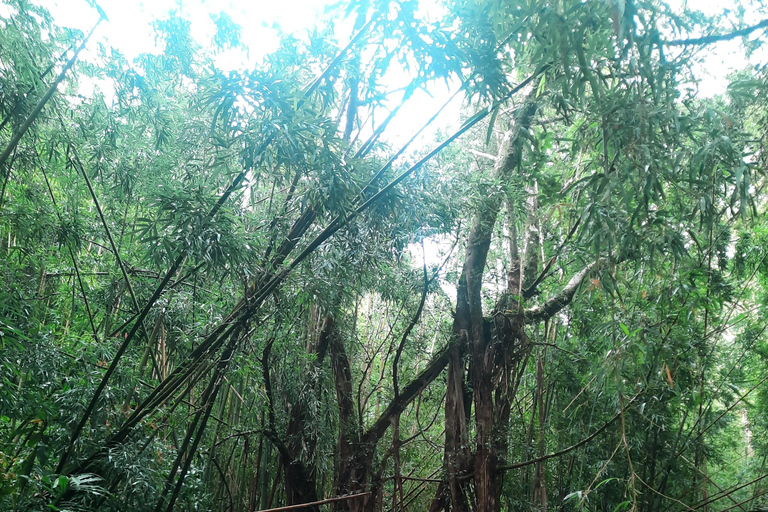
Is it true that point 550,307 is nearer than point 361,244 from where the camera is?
No

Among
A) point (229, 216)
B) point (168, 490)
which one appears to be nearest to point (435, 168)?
point (229, 216)

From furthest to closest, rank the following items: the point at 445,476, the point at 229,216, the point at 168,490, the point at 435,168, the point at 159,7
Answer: the point at 445,476 → the point at 435,168 → the point at 159,7 → the point at 168,490 → the point at 229,216

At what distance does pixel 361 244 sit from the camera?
2.66 metres

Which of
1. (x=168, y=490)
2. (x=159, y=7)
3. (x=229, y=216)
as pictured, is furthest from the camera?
(x=159, y=7)

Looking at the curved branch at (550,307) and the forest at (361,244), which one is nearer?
the forest at (361,244)

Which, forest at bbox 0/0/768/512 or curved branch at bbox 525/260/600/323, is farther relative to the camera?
curved branch at bbox 525/260/600/323

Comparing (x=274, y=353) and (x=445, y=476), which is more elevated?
(x=274, y=353)

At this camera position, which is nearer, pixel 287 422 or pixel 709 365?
pixel 709 365

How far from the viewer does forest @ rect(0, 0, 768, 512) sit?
1850 mm

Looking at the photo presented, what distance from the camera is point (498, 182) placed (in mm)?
3238

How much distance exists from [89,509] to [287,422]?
1737 millimetres

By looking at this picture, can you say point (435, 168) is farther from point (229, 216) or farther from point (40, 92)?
point (40, 92)

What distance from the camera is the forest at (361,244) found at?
6.07 ft

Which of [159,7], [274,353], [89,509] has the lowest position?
[89,509]
